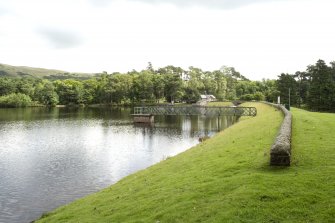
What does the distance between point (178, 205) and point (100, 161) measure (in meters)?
27.0

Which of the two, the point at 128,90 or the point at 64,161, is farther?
the point at 128,90

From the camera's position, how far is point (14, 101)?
163 m

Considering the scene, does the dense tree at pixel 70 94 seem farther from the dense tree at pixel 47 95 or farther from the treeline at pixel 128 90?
the dense tree at pixel 47 95

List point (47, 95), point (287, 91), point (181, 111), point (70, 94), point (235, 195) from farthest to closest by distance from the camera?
point (70, 94) < point (47, 95) < point (287, 91) < point (181, 111) < point (235, 195)

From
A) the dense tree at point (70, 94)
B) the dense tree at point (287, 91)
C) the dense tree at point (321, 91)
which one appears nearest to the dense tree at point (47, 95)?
the dense tree at point (70, 94)

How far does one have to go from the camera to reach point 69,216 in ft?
58.9

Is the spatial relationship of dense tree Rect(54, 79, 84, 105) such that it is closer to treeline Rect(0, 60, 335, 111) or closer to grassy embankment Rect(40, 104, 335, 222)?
treeline Rect(0, 60, 335, 111)

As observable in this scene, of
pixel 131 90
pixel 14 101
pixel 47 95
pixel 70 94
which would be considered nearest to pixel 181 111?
pixel 131 90

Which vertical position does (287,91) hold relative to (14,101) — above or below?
above

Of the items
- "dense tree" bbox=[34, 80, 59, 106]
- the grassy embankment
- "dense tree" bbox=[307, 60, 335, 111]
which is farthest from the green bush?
the grassy embankment

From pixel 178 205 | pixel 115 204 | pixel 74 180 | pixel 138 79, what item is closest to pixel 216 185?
pixel 178 205

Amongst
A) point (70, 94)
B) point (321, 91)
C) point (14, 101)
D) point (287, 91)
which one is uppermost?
point (70, 94)

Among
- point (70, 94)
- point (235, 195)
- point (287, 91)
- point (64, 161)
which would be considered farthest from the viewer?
point (70, 94)

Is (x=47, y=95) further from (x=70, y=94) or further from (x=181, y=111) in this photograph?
(x=181, y=111)
